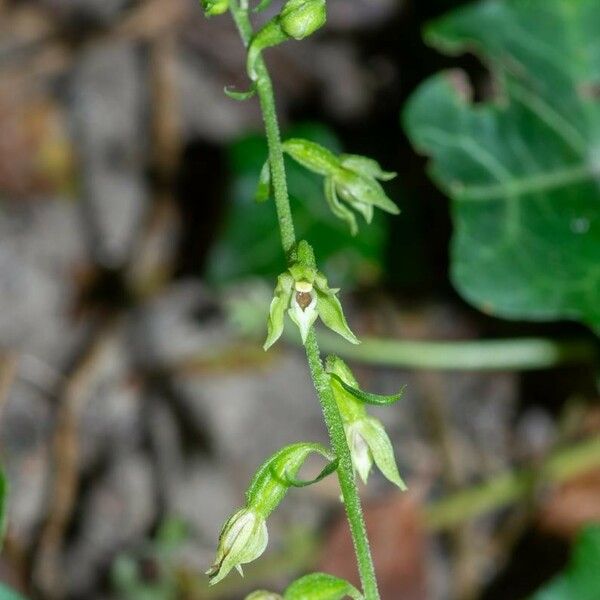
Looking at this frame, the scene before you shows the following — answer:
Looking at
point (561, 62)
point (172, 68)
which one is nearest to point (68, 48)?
point (172, 68)

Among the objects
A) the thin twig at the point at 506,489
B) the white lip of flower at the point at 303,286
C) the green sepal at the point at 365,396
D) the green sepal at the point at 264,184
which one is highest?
the green sepal at the point at 264,184

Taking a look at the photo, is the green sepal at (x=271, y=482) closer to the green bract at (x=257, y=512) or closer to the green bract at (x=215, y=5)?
the green bract at (x=257, y=512)

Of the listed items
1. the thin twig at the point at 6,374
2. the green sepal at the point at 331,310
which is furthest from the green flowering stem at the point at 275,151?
the thin twig at the point at 6,374

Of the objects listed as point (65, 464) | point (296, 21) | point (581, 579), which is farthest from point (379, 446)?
point (65, 464)

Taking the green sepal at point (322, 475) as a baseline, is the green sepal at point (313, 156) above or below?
above

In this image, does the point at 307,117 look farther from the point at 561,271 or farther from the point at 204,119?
the point at 561,271

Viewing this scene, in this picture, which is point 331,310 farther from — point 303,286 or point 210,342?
point 210,342
